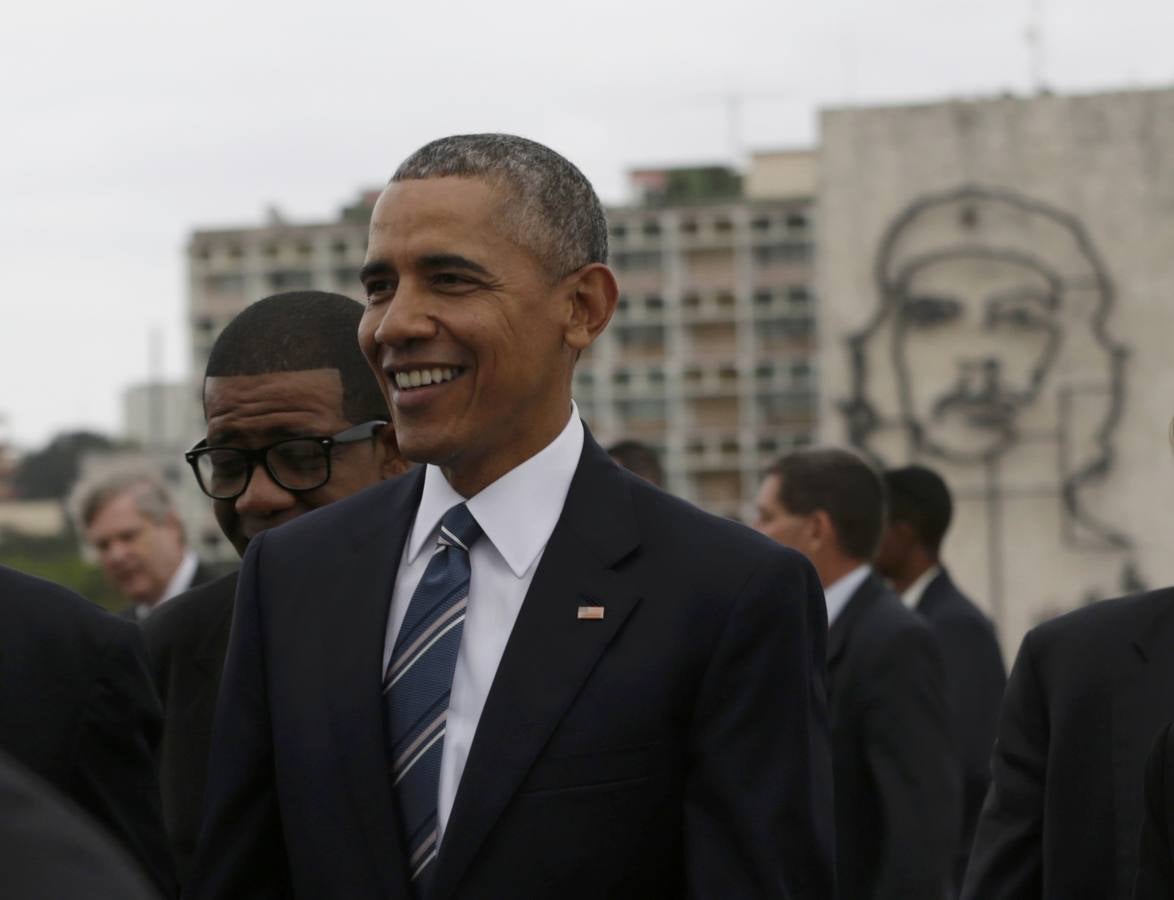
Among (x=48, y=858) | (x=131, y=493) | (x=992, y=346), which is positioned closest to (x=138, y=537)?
(x=131, y=493)

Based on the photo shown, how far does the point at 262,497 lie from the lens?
327 centimetres

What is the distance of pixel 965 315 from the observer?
122ft

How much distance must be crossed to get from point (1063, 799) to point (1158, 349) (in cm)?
3525

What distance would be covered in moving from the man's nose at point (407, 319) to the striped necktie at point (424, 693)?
10.0 inches

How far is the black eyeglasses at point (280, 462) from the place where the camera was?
10.8 feet

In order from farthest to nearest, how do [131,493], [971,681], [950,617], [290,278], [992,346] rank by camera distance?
[290,278]
[992,346]
[131,493]
[950,617]
[971,681]

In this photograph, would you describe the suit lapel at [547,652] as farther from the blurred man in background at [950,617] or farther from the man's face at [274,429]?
the blurred man in background at [950,617]

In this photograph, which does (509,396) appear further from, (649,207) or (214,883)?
(649,207)

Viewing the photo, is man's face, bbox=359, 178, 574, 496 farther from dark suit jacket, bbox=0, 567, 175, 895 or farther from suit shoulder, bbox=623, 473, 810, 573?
dark suit jacket, bbox=0, 567, 175, 895

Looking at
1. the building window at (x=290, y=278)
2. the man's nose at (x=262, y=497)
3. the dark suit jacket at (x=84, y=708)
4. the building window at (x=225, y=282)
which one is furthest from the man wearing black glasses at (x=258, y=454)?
the building window at (x=225, y=282)

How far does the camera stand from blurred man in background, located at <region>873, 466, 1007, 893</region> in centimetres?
673

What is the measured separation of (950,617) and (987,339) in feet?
102

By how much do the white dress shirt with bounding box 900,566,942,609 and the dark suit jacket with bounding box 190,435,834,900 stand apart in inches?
194

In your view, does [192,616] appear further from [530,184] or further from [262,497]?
[530,184]
